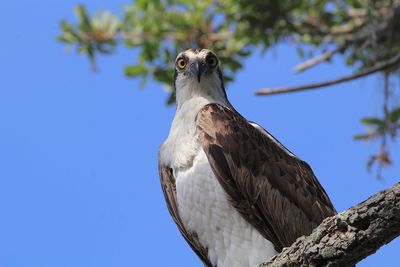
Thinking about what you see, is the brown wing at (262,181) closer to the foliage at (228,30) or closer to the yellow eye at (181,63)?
the yellow eye at (181,63)

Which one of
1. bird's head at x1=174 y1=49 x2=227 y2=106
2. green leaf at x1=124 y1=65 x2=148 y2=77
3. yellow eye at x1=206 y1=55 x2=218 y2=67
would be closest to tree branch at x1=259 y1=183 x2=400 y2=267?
bird's head at x1=174 y1=49 x2=227 y2=106

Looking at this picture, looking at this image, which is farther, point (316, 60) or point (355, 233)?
point (316, 60)

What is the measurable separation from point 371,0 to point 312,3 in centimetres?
191

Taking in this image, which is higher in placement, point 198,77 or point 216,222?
point 198,77

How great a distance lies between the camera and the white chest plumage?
20.3 ft

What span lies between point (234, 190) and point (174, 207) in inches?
25.3

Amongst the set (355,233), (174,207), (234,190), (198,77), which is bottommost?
(355,233)

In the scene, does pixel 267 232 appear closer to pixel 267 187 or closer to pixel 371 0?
pixel 267 187

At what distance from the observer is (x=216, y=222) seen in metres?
6.30

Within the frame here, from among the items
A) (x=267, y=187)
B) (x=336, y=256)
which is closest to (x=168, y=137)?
(x=267, y=187)

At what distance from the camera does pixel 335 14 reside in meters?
10.6

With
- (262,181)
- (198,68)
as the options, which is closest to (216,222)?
(262,181)

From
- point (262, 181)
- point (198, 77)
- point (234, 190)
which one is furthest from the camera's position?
point (198, 77)

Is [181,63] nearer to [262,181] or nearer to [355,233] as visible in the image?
[262,181]
